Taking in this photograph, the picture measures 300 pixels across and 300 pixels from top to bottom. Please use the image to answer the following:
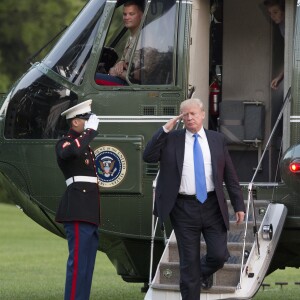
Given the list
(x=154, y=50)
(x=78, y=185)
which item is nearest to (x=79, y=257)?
(x=78, y=185)

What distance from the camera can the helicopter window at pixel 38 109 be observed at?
11977 millimetres

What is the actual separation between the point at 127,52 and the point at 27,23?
2655 cm

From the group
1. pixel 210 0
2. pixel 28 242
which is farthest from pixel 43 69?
pixel 28 242

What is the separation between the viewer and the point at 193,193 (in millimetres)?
10258

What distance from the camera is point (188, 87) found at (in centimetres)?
1178

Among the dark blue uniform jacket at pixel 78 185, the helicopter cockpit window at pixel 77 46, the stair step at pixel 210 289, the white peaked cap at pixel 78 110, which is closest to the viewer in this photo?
the stair step at pixel 210 289

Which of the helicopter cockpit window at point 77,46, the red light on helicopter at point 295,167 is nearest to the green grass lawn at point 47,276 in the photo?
the helicopter cockpit window at point 77,46

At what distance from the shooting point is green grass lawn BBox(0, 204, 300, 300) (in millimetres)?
14993

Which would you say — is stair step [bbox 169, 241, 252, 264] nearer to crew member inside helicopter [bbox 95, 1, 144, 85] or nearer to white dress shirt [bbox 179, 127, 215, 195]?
white dress shirt [bbox 179, 127, 215, 195]

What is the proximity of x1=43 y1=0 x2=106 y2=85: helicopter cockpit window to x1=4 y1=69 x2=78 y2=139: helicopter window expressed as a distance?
0.17m

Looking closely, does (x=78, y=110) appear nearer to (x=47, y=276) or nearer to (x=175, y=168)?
(x=175, y=168)

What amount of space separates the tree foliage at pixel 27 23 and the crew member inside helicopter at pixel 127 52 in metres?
24.7

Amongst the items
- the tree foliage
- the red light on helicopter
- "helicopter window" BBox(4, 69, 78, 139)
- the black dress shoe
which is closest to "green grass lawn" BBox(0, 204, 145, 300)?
"helicopter window" BBox(4, 69, 78, 139)

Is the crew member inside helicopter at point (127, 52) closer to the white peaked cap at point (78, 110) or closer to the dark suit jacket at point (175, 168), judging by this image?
the white peaked cap at point (78, 110)
